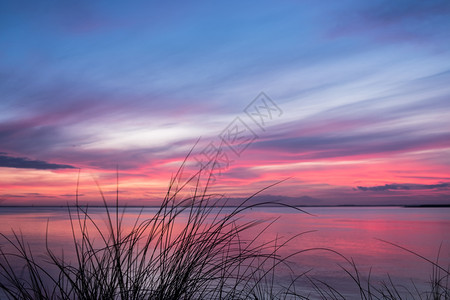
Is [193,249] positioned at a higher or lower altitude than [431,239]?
higher

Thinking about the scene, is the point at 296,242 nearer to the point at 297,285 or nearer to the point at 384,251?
the point at 384,251

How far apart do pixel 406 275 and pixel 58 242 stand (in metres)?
7.53

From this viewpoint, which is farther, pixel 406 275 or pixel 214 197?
pixel 406 275

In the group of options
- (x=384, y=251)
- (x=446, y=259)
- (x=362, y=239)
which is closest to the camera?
(x=446, y=259)

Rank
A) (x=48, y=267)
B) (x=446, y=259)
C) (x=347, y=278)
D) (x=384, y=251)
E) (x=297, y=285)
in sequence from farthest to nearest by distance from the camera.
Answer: (x=384, y=251)
(x=446, y=259)
(x=48, y=267)
(x=347, y=278)
(x=297, y=285)

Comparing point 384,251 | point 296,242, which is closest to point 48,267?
point 296,242

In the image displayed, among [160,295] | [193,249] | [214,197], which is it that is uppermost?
[214,197]

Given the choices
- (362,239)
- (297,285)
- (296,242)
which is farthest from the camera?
(362,239)

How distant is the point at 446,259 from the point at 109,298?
8032mm

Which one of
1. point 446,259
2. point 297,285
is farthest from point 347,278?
point 446,259

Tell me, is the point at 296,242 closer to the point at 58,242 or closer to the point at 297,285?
the point at 297,285

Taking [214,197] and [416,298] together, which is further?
[416,298]

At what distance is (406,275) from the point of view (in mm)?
6480

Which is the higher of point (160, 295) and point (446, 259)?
point (160, 295)
